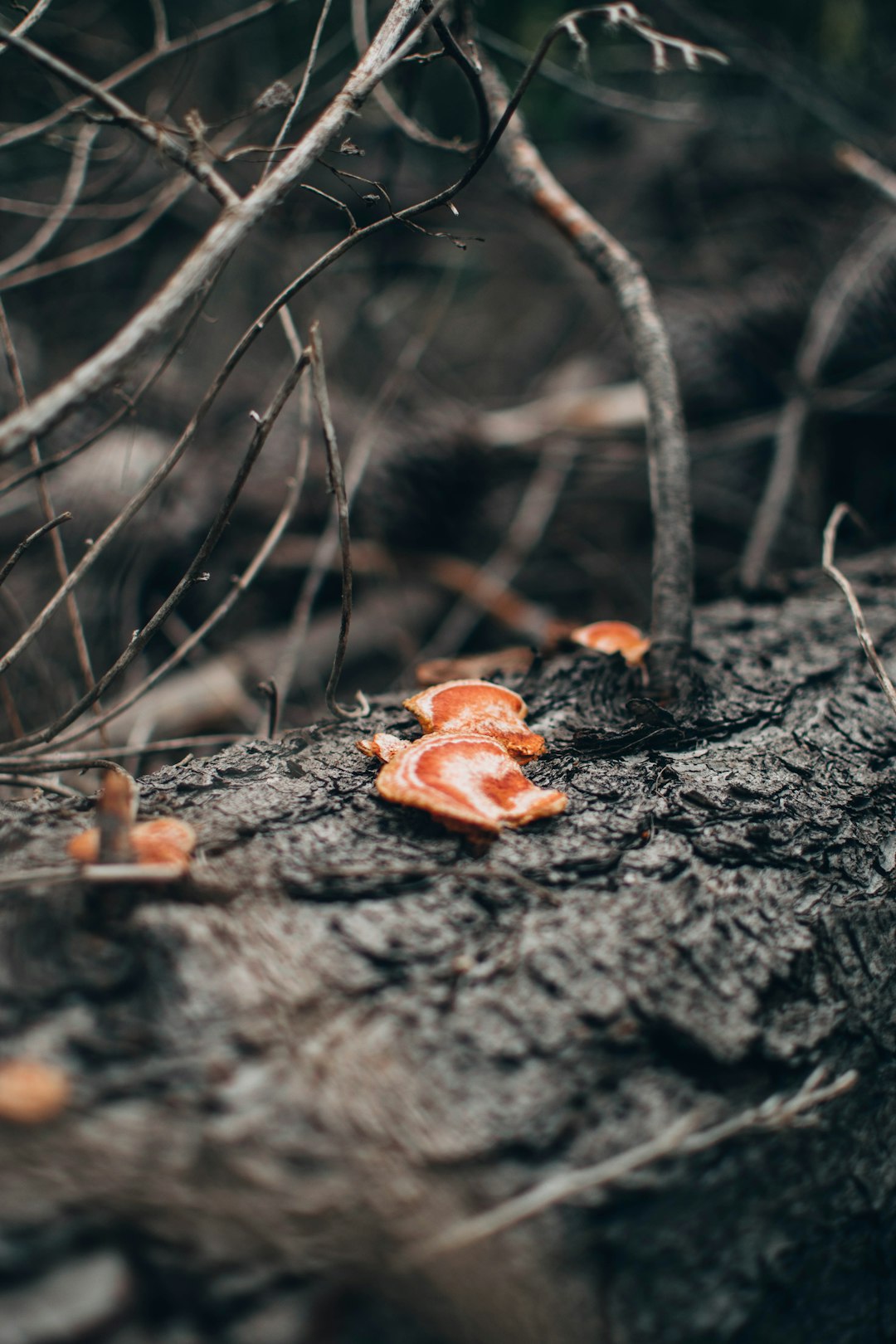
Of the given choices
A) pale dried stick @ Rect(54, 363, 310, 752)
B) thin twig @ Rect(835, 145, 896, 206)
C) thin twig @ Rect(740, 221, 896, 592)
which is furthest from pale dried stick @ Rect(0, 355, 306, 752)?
thin twig @ Rect(835, 145, 896, 206)

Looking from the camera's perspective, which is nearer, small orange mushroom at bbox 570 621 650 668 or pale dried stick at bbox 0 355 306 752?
pale dried stick at bbox 0 355 306 752

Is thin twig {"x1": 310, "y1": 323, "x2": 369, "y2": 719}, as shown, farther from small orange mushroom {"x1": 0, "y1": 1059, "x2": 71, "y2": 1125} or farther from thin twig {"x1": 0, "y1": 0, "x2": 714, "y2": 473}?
small orange mushroom {"x1": 0, "y1": 1059, "x2": 71, "y2": 1125}

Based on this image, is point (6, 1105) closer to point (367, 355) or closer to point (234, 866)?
point (234, 866)

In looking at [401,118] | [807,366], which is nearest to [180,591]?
[401,118]

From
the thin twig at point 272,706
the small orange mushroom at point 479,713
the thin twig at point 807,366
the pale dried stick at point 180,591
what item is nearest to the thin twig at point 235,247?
the pale dried stick at point 180,591

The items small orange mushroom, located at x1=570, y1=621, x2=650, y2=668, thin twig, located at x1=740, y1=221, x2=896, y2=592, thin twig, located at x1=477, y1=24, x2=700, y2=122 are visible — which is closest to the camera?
small orange mushroom, located at x1=570, y1=621, x2=650, y2=668

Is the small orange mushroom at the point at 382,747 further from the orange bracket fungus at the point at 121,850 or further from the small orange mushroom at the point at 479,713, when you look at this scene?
the orange bracket fungus at the point at 121,850
